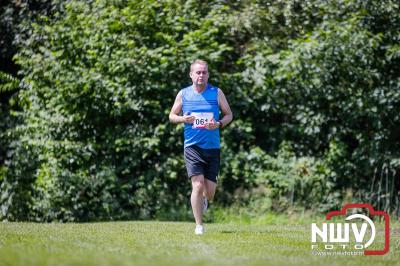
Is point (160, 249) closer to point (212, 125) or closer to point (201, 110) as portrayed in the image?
point (212, 125)

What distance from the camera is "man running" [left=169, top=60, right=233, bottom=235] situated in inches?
299

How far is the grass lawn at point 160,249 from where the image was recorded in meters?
5.16

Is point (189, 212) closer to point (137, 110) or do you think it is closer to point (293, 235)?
point (137, 110)

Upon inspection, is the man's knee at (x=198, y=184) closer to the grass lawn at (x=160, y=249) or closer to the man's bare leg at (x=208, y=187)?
the man's bare leg at (x=208, y=187)

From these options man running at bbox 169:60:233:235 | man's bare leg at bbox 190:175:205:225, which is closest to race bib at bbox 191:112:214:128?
man running at bbox 169:60:233:235

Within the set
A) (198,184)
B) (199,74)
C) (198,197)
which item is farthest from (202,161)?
(199,74)

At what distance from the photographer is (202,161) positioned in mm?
7738

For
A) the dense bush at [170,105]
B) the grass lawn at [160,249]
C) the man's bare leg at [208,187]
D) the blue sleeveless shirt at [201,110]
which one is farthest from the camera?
the dense bush at [170,105]

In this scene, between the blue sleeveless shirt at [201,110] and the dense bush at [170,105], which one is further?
the dense bush at [170,105]

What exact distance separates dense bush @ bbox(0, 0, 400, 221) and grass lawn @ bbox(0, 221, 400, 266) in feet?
14.5

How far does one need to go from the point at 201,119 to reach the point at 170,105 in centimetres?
466

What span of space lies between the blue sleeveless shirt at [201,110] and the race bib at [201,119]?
0.08 metres

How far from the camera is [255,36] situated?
42.9ft

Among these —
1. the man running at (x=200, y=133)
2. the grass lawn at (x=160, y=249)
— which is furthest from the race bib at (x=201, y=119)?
the grass lawn at (x=160, y=249)
